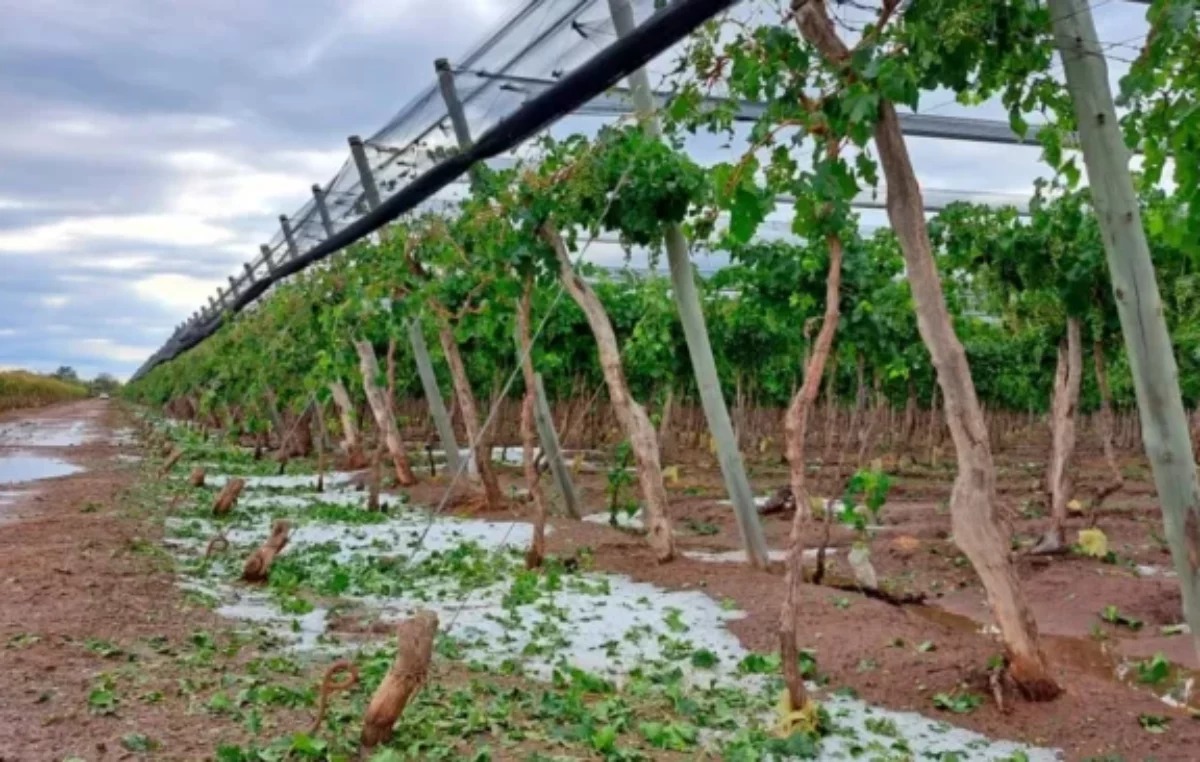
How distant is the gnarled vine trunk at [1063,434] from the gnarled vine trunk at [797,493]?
4.78 meters

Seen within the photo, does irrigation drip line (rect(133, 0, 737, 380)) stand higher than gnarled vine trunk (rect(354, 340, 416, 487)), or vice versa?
irrigation drip line (rect(133, 0, 737, 380))

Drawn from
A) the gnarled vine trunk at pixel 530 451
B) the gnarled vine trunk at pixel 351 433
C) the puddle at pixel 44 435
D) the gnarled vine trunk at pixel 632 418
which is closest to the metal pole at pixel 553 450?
the gnarled vine trunk at pixel 530 451

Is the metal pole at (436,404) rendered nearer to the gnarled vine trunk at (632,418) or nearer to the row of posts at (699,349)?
the gnarled vine trunk at (632,418)

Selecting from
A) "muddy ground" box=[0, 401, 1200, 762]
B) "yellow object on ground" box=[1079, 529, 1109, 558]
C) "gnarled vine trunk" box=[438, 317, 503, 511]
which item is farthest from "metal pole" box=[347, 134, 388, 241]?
"yellow object on ground" box=[1079, 529, 1109, 558]

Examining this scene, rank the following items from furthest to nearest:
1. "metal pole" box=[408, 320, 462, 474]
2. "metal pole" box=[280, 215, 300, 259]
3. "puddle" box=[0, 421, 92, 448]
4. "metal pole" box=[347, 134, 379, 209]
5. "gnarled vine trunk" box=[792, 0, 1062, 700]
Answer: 1. "puddle" box=[0, 421, 92, 448]
2. "metal pole" box=[280, 215, 300, 259]
3. "metal pole" box=[408, 320, 462, 474]
4. "metal pole" box=[347, 134, 379, 209]
5. "gnarled vine trunk" box=[792, 0, 1062, 700]

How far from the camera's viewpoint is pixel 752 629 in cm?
642

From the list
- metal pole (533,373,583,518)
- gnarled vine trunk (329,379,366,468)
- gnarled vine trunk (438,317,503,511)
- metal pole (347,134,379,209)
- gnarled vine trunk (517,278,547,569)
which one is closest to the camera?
gnarled vine trunk (517,278,547,569)

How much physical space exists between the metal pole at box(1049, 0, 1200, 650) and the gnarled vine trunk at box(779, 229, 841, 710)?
3.91 feet

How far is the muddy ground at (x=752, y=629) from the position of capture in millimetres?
4188

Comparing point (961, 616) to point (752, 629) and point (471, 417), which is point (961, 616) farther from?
point (471, 417)

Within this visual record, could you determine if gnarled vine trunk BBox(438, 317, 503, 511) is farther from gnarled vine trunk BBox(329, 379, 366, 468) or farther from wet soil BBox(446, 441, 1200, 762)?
gnarled vine trunk BBox(329, 379, 366, 468)

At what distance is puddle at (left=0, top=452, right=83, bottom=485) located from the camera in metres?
18.8

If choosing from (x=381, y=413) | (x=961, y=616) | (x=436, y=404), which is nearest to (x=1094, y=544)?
(x=961, y=616)

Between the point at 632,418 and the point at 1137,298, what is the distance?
5.45m
